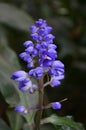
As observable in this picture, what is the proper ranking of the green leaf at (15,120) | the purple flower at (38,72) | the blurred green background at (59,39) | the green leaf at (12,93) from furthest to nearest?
the blurred green background at (59,39) → the green leaf at (15,120) → the green leaf at (12,93) → the purple flower at (38,72)

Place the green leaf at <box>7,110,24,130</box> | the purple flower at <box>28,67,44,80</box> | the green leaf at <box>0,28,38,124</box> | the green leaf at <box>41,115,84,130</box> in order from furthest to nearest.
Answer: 1. the green leaf at <box>7,110,24,130</box>
2. the green leaf at <box>0,28,38,124</box>
3. the green leaf at <box>41,115,84,130</box>
4. the purple flower at <box>28,67,44,80</box>

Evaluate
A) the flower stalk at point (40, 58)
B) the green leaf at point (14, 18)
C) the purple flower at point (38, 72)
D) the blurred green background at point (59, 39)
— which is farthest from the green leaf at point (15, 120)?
the green leaf at point (14, 18)

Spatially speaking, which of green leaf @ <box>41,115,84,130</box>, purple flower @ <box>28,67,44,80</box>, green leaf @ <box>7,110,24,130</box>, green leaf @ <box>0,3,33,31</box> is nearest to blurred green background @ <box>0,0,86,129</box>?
green leaf @ <box>0,3,33,31</box>

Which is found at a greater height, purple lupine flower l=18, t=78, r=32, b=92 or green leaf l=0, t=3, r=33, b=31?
green leaf l=0, t=3, r=33, b=31

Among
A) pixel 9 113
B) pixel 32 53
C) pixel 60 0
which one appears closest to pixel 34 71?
pixel 32 53

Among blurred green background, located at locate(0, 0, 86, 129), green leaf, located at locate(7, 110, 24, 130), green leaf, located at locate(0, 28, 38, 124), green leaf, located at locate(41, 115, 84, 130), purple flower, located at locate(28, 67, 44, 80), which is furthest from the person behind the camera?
blurred green background, located at locate(0, 0, 86, 129)

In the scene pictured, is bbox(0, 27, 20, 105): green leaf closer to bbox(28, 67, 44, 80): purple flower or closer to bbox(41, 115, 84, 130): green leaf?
bbox(41, 115, 84, 130): green leaf

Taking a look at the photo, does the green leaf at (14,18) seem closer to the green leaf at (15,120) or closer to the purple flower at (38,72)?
the green leaf at (15,120)

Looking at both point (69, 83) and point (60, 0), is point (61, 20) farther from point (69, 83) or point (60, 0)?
point (69, 83)
